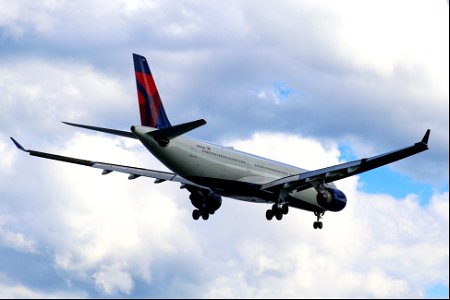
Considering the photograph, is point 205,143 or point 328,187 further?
point 328,187

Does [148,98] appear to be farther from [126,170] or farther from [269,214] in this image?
[269,214]

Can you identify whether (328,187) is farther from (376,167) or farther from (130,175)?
(130,175)

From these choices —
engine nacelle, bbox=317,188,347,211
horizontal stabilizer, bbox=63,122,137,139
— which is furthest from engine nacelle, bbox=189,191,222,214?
horizontal stabilizer, bbox=63,122,137,139

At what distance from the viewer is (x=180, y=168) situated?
175ft

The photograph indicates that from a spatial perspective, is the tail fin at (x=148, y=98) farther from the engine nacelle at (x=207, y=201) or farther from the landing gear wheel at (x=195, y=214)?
the landing gear wheel at (x=195, y=214)

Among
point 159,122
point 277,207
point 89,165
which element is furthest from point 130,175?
point 277,207

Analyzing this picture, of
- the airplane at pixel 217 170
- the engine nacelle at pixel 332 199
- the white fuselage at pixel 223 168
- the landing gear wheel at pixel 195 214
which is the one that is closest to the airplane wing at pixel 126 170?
the airplane at pixel 217 170

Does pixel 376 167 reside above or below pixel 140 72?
below

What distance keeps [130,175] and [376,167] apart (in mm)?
19605

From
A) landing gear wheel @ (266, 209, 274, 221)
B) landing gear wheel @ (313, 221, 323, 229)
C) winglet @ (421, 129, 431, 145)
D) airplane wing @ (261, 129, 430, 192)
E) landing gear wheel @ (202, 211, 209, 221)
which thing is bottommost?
landing gear wheel @ (266, 209, 274, 221)

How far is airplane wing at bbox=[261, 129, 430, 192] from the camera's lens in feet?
158

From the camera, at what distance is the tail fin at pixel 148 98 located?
2106 inches

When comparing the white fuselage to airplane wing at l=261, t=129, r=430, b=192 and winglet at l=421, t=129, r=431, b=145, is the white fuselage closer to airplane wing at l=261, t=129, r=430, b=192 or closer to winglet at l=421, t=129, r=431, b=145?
airplane wing at l=261, t=129, r=430, b=192

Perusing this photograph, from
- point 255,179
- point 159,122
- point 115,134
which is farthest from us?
point 255,179
